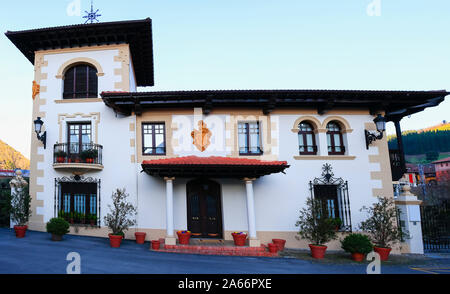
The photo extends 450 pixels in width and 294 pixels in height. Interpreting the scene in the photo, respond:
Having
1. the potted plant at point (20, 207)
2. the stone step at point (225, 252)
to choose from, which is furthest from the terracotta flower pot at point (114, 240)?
the potted plant at point (20, 207)

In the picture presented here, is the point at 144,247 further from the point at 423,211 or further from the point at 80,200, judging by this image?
the point at 423,211

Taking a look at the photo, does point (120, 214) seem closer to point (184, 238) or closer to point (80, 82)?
point (184, 238)

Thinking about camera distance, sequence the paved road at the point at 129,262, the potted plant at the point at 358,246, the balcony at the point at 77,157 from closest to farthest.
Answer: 1. the paved road at the point at 129,262
2. the potted plant at the point at 358,246
3. the balcony at the point at 77,157

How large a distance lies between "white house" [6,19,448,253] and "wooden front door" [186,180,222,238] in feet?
0.16

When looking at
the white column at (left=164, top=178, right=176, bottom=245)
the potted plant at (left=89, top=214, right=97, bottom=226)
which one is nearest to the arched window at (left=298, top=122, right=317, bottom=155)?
the white column at (left=164, top=178, right=176, bottom=245)

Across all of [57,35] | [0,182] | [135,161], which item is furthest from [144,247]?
[57,35]

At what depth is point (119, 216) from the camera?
1063 cm

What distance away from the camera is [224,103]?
1155 cm

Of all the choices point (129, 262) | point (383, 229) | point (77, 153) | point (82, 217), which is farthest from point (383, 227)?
point (77, 153)

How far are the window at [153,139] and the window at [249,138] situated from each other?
12.6ft

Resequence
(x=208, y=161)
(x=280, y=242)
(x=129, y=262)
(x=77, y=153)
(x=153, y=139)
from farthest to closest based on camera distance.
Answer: (x=153, y=139) → (x=77, y=153) → (x=208, y=161) → (x=280, y=242) → (x=129, y=262)

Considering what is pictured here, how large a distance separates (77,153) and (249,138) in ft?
27.5

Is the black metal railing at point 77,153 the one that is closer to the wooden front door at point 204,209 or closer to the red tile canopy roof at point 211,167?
the red tile canopy roof at point 211,167

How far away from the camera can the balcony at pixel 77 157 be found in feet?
35.2
